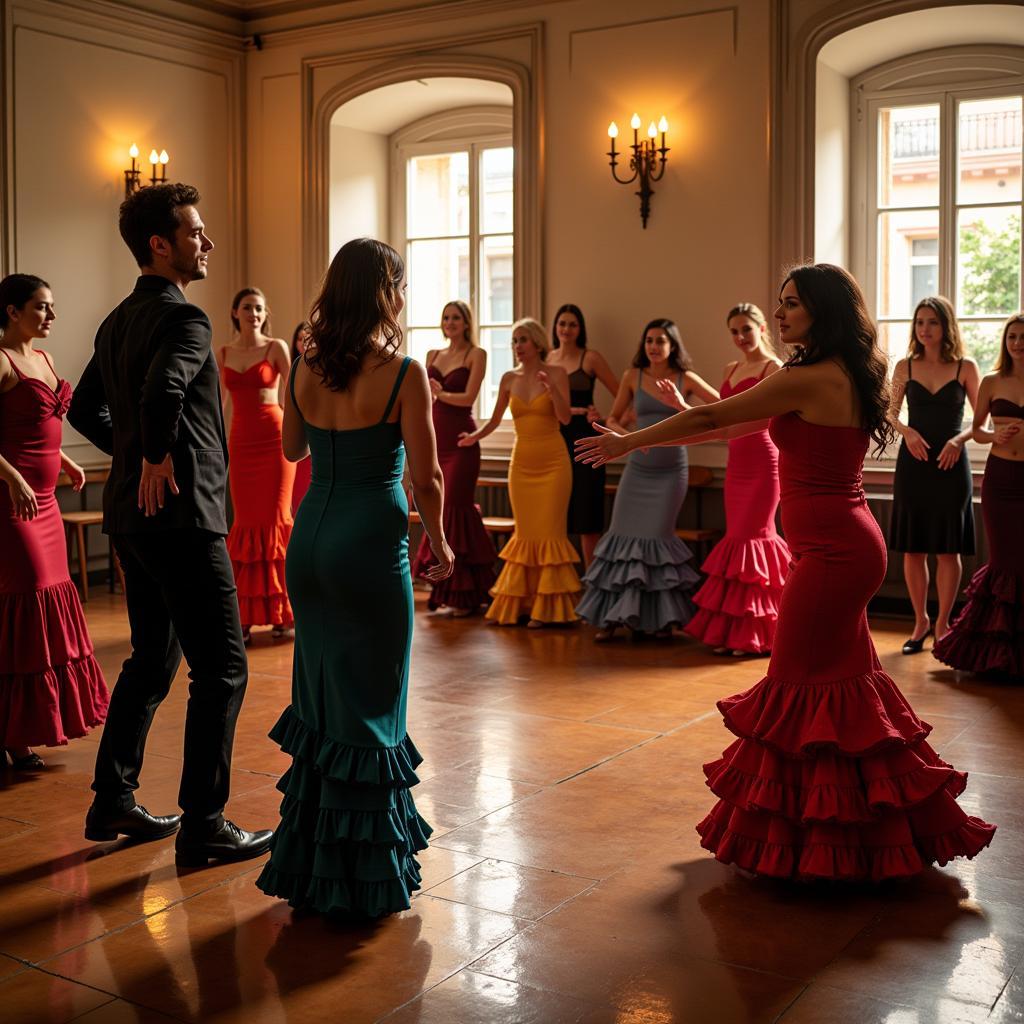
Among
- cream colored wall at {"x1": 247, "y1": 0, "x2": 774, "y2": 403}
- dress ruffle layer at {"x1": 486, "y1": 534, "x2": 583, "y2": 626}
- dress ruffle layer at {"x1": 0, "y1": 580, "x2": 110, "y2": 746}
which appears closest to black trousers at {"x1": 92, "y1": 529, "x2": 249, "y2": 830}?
dress ruffle layer at {"x1": 0, "y1": 580, "x2": 110, "y2": 746}

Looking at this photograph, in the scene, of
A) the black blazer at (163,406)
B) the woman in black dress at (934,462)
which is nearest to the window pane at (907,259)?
the woman in black dress at (934,462)

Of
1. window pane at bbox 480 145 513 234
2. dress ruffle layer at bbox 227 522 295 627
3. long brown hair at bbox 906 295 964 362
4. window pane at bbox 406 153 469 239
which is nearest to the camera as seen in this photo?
long brown hair at bbox 906 295 964 362

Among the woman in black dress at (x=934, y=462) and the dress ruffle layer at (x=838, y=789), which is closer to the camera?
the dress ruffle layer at (x=838, y=789)

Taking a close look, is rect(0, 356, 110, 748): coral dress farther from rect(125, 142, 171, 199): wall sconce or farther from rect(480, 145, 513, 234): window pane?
rect(480, 145, 513, 234): window pane

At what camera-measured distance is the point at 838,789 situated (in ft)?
11.0

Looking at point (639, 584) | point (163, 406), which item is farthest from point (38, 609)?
point (639, 584)

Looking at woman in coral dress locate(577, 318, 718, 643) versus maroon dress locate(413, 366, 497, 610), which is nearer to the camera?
woman in coral dress locate(577, 318, 718, 643)

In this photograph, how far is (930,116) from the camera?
8.01m

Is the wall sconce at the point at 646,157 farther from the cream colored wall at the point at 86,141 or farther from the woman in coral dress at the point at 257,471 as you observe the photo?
the cream colored wall at the point at 86,141

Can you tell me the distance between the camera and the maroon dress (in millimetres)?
7891

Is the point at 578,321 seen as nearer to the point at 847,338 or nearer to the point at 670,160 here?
the point at 670,160

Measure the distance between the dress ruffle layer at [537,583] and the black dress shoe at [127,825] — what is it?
3.74m

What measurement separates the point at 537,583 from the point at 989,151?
366 cm

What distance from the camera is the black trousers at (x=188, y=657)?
353cm
